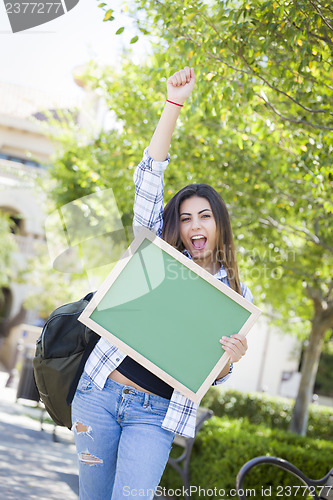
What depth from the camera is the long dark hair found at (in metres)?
2.82

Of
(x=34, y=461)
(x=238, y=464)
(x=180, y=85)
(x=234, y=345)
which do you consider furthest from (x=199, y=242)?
(x=34, y=461)

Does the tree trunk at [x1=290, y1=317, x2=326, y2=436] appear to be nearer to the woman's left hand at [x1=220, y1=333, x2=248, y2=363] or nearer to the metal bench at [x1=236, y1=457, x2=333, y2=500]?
the metal bench at [x1=236, y1=457, x2=333, y2=500]

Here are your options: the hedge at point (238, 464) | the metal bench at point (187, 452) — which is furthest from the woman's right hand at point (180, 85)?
the metal bench at point (187, 452)

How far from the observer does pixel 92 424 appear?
252 cm

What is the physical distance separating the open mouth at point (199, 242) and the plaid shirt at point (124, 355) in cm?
6

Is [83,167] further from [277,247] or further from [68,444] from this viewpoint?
[68,444]

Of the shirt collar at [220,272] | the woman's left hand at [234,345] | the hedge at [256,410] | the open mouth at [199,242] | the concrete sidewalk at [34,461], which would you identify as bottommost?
the concrete sidewalk at [34,461]

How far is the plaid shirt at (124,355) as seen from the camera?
8.26ft

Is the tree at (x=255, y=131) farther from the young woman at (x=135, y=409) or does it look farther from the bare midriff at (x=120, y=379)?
the bare midriff at (x=120, y=379)

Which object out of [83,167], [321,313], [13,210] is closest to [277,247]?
[321,313]

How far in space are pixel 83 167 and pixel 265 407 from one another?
6609 millimetres

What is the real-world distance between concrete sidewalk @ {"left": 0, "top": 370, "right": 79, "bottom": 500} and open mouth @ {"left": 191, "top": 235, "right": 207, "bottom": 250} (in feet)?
11.1

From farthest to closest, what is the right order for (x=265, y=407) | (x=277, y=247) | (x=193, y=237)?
(x=265, y=407) < (x=277, y=247) < (x=193, y=237)

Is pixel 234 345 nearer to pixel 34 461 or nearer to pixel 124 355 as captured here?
pixel 124 355
